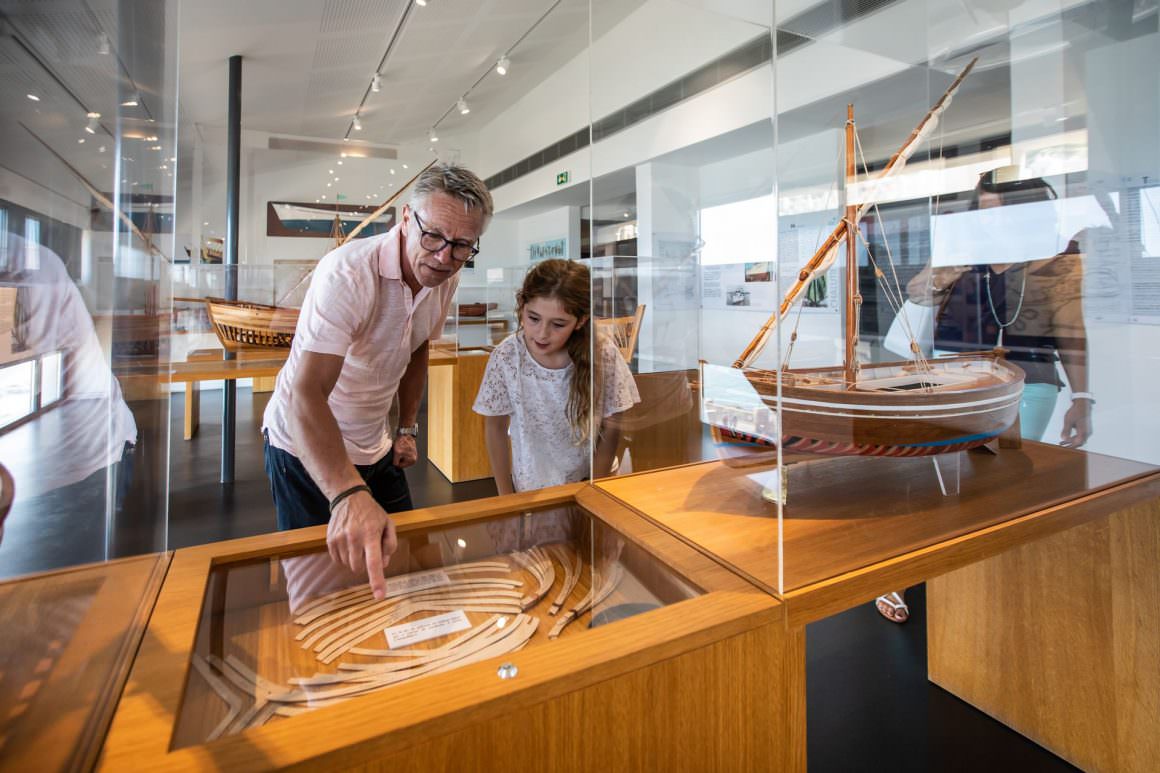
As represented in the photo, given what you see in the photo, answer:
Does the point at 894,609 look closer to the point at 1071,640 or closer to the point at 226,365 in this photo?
the point at 1071,640

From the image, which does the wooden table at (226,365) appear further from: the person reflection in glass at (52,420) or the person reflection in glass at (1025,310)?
the person reflection in glass at (1025,310)

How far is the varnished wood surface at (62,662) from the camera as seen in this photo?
33 centimetres

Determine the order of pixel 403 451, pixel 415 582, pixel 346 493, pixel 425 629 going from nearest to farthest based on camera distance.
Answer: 1. pixel 425 629
2. pixel 415 582
3. pixel 346 493
4. pixel 403 451

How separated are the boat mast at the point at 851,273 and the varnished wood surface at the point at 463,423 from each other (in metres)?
3.48

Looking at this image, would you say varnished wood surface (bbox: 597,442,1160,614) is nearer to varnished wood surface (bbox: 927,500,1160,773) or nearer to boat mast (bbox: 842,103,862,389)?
boat mast (bbox: 842,103,862,389)

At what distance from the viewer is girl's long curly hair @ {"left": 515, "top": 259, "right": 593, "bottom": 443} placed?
60.9 inches

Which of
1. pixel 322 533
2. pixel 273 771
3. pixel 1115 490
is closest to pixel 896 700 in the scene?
pixel 1115 490

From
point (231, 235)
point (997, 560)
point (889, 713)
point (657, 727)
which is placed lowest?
point (889, 713)

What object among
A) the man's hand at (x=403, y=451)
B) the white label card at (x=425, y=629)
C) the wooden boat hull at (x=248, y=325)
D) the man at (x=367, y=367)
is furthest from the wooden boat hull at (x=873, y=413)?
the wooden boat hull at (x=248, y=325)

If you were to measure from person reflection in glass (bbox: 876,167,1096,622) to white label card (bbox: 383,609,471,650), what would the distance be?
1076mm

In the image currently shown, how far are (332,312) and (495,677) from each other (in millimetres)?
839

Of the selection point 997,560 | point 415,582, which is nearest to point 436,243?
point 415,582

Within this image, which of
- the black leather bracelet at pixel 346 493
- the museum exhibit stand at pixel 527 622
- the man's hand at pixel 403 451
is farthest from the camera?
the man's hand at pixel 403 451

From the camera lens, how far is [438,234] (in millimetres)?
1216
